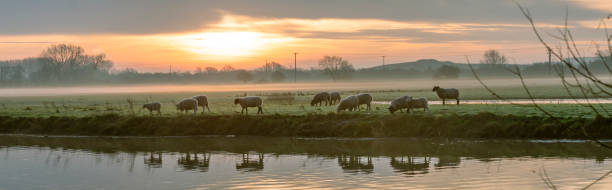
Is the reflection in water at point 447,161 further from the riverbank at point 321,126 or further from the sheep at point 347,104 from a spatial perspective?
the sheep at point 347,104

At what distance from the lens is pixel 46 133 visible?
35.7 meters

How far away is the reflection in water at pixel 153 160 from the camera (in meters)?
22.6

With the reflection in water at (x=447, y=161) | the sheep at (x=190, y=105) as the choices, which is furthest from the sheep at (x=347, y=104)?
the reflection in water at (x=447, y=161)

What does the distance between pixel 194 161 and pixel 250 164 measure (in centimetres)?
246

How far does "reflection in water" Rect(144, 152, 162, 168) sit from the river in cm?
4

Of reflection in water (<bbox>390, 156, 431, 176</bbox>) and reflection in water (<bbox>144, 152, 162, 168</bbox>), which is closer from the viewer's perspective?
reflection in water (<bbox>390, 156, 431, 176</bbox>)

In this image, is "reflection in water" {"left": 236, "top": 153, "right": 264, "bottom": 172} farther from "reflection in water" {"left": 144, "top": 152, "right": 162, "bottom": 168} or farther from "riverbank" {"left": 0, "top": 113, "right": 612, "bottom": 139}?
"riverbank" {"left": 0, "top": 113, "right": 612, "bottom": 139}

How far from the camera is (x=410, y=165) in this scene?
21172 mm

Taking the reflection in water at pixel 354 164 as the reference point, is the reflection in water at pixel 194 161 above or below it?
below

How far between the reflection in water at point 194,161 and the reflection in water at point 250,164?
1214 millimetres

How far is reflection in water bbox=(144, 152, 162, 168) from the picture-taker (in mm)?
22625

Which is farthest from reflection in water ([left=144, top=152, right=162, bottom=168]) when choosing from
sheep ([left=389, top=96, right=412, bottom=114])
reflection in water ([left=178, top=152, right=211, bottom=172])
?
sheep ([left=389, top=96, right=412, bottom=114])

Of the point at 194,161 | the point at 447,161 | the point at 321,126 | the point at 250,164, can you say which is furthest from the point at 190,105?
the point at 447,161

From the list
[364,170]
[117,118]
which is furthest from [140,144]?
[364,170]
